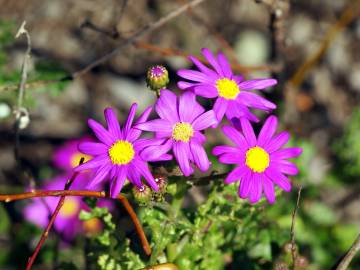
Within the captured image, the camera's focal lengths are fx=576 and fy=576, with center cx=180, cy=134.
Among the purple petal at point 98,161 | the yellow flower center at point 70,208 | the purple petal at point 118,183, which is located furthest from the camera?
the yellow flower center at point 70,208

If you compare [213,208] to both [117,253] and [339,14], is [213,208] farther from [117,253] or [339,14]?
[339,14]

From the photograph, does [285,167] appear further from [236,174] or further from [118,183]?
[118,183]

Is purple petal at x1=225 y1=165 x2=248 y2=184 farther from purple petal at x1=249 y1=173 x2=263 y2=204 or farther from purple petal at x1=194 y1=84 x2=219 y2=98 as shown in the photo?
purple petal at x1=194 y1=84 x2=219 y2=98

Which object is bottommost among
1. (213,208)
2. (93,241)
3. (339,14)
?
(213,208)

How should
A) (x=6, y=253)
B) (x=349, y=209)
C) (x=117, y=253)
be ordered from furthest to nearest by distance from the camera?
(x=349, y=209) < (x=6, y=253) < (x=117, y=253)

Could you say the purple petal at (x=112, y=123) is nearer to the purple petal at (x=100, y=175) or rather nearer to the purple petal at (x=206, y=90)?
the purple petal at (x=100, y=175)

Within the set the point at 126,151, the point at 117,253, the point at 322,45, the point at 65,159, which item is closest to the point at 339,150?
the point at 322,45

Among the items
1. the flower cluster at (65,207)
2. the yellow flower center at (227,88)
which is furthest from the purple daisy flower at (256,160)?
the flower cluster at (65,207)
